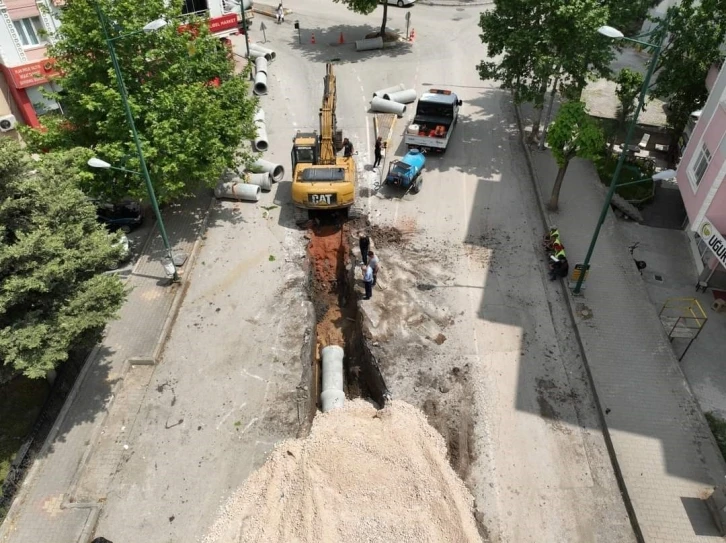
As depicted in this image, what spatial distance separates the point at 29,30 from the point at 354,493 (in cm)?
2392

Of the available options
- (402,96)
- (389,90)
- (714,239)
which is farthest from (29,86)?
(714,239)

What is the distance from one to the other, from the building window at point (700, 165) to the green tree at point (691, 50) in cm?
592

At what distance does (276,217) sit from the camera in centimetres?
2205

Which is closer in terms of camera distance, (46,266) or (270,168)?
(46,266)

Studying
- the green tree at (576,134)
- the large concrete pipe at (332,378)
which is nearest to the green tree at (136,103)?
the large concrete pipe at (332,378)

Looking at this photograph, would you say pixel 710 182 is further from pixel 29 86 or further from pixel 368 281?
pixel 29 86

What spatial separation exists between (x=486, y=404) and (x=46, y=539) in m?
11.8

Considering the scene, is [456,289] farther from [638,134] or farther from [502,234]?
[638,134]

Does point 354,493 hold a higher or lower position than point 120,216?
lower

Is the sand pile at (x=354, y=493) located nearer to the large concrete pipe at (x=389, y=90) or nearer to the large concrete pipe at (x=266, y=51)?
the large concrete pipe at (x=389, y=90)

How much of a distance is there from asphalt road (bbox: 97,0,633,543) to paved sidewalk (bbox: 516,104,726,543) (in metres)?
0.61

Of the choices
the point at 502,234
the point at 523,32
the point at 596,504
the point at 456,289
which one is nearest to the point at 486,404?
the point at 596,504

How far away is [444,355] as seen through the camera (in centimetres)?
1616

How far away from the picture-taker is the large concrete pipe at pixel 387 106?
29.0 metres
